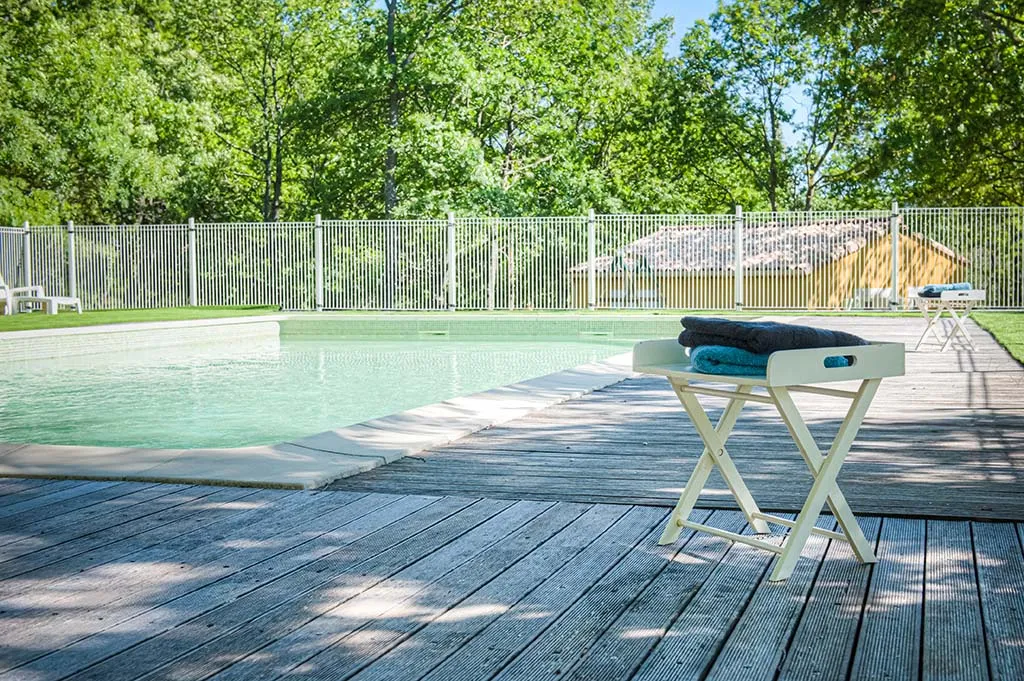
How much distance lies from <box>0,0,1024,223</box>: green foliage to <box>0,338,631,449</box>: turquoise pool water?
10736 millimetres

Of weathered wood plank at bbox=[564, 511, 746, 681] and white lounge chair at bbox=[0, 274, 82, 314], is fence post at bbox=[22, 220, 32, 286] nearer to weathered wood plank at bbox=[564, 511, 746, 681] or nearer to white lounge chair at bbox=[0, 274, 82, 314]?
white lounge chair at bbox=[0, 274, 82, 314]

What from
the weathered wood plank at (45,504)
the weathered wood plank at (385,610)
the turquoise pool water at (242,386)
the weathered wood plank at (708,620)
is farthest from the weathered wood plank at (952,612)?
the turquoise pool water at (242,386)

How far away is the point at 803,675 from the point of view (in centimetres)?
220

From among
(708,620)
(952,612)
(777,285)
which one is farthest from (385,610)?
(777,285)

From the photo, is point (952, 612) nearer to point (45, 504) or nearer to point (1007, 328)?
point (45, 504)

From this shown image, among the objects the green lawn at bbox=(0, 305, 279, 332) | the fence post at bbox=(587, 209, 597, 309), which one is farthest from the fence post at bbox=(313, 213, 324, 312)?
the fence post at bbox=(587, 209, 597, 309)

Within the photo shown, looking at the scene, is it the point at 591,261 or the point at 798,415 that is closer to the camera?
the point at 798,415

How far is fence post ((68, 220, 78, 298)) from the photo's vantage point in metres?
24.0

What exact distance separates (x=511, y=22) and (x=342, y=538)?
29.1m

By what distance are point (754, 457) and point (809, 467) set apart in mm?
1849

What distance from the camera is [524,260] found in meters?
23.6

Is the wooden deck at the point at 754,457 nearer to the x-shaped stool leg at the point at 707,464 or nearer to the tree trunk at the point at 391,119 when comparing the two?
the x-shaped stool leg at the point at 707,464

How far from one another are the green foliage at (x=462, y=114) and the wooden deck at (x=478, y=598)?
710 inches

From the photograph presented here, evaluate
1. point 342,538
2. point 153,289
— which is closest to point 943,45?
point 342,538
